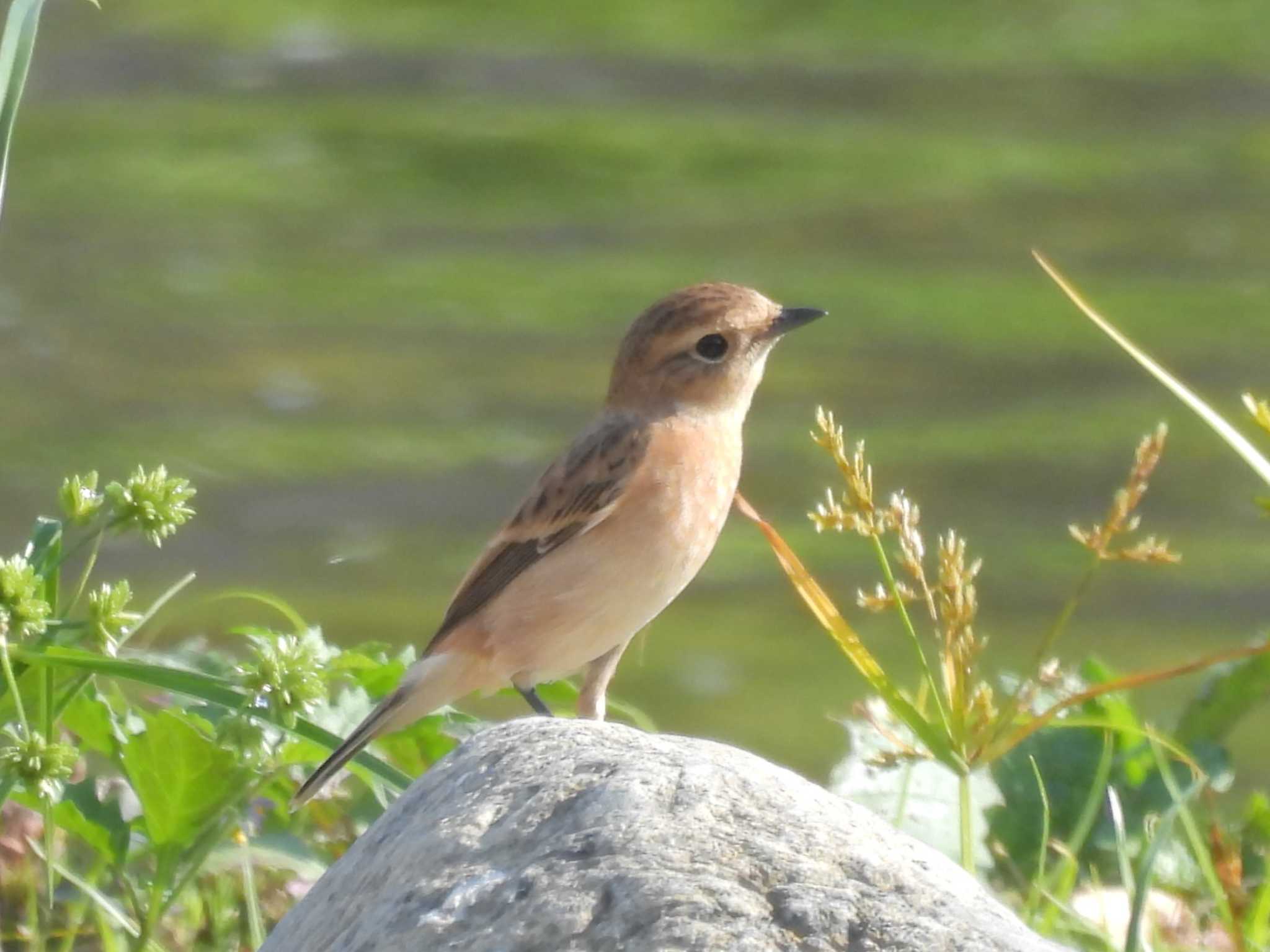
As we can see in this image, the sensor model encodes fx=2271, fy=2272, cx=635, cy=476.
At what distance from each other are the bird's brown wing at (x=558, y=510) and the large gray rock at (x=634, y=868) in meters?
1.88

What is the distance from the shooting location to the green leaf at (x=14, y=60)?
405 centimetres

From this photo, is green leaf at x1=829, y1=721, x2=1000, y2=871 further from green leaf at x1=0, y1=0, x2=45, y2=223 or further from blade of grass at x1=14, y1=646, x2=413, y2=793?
green leaf at x1=0, y1=0, x2=45, y2=223

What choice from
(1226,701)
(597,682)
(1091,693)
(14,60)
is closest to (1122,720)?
(1226,701)

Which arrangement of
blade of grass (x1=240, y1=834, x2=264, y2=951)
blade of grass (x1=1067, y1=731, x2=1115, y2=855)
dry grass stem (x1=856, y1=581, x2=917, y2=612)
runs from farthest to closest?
blade of grass (x1=1067, y1=731, x2=1115, y2=855) → blade of grass (x1=240, y1=834, x2=264, y2=951) → dry grass stem (x1=856, y1=581, x2=917, y2=612)

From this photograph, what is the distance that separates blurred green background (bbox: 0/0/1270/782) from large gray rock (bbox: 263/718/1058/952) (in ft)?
7.99

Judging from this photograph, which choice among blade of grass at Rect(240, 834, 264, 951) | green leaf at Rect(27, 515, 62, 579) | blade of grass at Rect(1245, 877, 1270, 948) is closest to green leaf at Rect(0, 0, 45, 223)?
green leaf at Rect(27, 515, 62, 579)

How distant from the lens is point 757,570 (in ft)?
33.6

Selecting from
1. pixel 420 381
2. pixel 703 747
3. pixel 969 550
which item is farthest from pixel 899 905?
pixel 420 381

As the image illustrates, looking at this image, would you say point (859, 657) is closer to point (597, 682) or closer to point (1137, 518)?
point (1137, 518)

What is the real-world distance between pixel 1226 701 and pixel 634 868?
8.86ft

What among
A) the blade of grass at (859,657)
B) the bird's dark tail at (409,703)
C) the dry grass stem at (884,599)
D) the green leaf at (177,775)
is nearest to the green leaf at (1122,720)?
the blade of grass at (859,657)

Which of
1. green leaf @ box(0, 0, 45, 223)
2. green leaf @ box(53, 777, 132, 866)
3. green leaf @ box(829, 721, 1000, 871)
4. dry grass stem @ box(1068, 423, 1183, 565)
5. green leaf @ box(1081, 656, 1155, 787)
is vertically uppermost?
green leaf @ box(0, 0, 45, 223)

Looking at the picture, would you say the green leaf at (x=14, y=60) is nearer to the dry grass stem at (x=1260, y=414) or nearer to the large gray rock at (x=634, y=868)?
the large gray rock at (x=634, y=868)

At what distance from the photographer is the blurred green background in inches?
387
